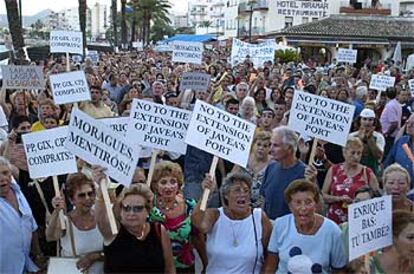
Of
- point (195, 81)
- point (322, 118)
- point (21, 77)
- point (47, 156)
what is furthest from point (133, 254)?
point (195, 81)

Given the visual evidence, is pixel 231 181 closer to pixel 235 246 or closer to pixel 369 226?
pixel 235 246

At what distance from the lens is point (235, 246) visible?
4.43 metres

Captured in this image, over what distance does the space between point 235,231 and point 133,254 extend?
2.37 ft

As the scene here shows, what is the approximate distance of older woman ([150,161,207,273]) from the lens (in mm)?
4652

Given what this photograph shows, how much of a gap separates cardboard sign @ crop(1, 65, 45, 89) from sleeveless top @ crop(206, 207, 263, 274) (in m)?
6.23

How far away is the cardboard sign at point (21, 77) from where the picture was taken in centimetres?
1001

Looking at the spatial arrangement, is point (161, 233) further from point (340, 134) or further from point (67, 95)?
point (67, 95)

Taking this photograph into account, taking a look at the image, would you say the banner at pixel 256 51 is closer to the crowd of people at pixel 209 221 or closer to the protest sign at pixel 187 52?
the protest sign at pixel 187 52

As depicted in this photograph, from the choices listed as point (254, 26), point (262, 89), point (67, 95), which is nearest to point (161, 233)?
point (67, 95)

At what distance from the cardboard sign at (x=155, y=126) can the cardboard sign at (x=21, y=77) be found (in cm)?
489

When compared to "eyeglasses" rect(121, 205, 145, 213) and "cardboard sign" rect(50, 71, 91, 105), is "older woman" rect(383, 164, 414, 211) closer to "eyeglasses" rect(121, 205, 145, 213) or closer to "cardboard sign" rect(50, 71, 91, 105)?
"eyeglasses" rect(121, 205, 145, 213)

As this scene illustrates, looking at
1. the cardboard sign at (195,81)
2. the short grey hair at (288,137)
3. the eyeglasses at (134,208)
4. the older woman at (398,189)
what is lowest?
the older woman at (398,189)

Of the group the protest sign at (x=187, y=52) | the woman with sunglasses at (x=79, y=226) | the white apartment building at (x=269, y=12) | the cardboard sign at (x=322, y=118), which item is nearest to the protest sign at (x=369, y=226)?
the woman with sunglasses at (x=79, y=226)

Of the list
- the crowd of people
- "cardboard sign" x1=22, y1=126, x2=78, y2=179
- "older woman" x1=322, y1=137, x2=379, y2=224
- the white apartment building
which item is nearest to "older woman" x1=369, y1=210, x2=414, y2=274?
the crowd of people
